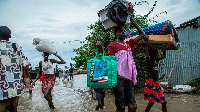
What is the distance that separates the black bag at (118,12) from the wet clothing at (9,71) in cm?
196

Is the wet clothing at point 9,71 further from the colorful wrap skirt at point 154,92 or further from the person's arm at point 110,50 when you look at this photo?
the colorful wrap skirt at point 154,92

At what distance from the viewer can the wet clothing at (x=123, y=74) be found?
2859mm

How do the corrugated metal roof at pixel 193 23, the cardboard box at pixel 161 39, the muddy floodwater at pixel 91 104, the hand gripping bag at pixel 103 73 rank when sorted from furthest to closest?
the corrugated metal roof at pixel 193 23
the muddy floodwater at pixel 91 104
the cardboard box at pixel 161 39
the hand gripping bag at pixel 103 73

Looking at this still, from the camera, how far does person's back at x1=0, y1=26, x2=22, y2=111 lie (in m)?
2.96

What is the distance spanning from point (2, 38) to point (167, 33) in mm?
3464

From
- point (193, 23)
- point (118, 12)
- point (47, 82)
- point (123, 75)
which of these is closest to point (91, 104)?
point (47, 82)

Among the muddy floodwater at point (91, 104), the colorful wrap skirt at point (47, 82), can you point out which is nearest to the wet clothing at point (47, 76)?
the colorful wrap skirt at point (47, 82)

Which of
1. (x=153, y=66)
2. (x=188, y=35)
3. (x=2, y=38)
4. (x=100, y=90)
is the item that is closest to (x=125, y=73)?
(x=153, y=66)

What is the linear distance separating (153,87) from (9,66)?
307 centimetres

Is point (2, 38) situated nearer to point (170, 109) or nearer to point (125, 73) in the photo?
point (125, 73)

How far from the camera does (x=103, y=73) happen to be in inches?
103

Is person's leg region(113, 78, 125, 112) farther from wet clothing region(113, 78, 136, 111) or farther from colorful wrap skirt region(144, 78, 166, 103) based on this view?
colorful wrap skirt region(144, 78, 166, 103)

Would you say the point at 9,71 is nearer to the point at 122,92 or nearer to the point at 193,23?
the point at 122,92

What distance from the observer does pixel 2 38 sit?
320 cm
